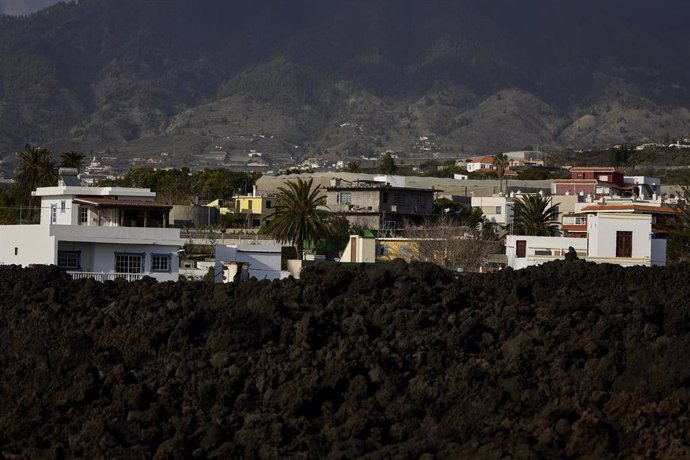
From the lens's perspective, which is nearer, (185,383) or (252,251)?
(185,383)

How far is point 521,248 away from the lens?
59.6m

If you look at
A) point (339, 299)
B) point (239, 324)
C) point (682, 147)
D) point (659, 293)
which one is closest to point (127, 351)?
point (239, 324)

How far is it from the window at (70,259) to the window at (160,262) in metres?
1.99

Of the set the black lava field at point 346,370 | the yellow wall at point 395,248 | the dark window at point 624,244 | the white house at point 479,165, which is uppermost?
the white house at point 479,165

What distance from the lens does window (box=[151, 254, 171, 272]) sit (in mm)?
44344

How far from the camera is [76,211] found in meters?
48.9

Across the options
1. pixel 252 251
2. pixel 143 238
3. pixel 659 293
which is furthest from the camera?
pixel 252 251

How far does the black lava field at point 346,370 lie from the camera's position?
73.7ft

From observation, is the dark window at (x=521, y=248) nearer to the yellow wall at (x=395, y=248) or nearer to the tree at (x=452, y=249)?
the tree at (x=452, y=249)

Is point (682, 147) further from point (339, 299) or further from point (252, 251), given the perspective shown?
point (339, 299)

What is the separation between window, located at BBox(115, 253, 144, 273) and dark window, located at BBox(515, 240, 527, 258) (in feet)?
58.9

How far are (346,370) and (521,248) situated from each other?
116 feet

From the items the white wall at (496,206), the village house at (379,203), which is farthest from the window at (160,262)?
the white wall at (496,206)

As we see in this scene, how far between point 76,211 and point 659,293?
2161 centimetres
